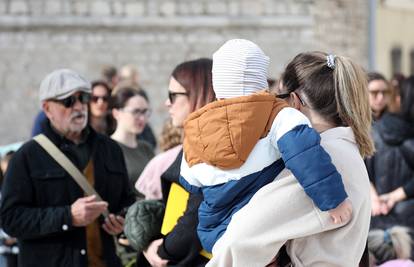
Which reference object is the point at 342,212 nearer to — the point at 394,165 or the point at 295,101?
the point at 295,101

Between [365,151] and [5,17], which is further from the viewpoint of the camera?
[5,17]

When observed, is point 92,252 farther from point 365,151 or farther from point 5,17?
point 5,17

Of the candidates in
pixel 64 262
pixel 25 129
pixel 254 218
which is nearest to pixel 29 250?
pixel 64 262

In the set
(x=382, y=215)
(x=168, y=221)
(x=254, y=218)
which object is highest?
(x=254, y=218)

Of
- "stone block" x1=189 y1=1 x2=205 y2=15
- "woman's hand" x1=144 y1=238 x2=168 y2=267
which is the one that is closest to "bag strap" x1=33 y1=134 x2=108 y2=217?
"woman's hand" x1=144 y1=238 x2=168 y2=267

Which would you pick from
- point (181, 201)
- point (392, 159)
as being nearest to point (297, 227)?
point (181, 201)

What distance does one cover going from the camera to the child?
311cm

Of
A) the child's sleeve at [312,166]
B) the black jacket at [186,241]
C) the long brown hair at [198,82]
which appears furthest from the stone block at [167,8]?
the child's sleeve at [312,166]

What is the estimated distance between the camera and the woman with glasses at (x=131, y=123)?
646cm

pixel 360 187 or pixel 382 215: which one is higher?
pixel 360 187

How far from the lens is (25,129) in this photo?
624 inches

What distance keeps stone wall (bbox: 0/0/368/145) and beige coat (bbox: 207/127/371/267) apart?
12.9 metres

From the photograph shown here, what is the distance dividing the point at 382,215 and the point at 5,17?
10.7m

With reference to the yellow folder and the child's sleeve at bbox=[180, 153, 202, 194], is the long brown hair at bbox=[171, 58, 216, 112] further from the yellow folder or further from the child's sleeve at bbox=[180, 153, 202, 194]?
the child's sleeve at bbox=[180, 153, 202, 194]
